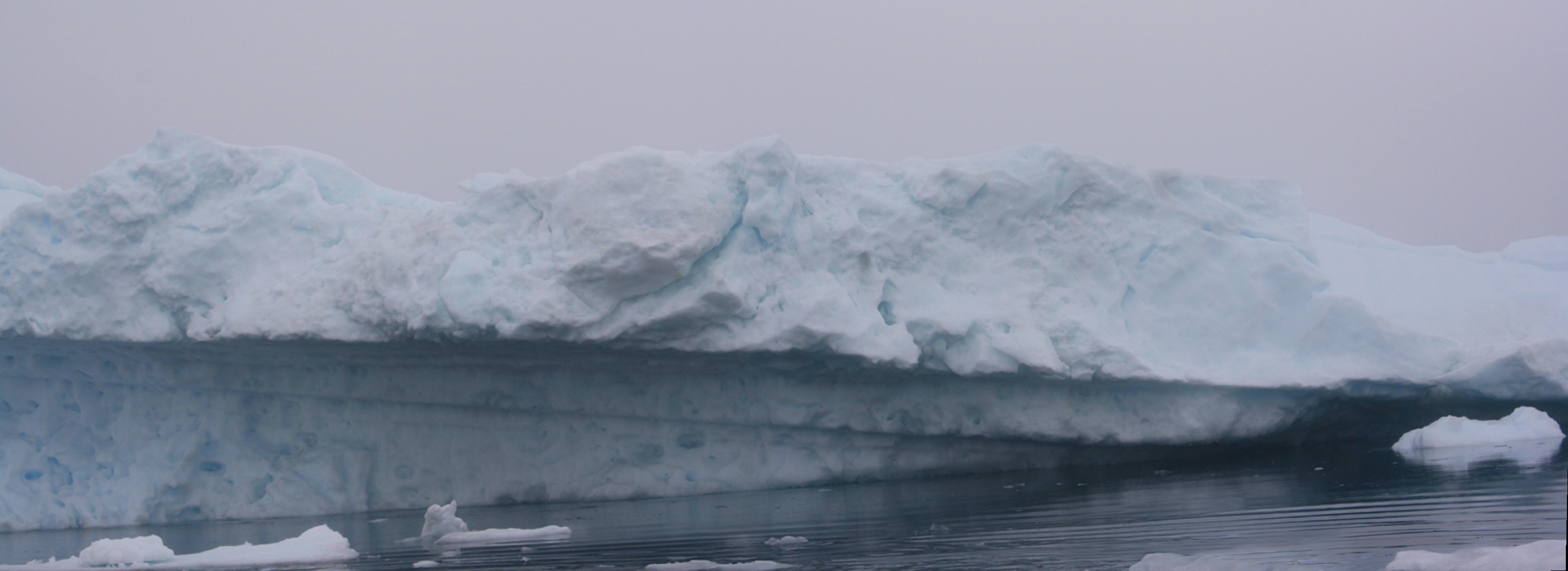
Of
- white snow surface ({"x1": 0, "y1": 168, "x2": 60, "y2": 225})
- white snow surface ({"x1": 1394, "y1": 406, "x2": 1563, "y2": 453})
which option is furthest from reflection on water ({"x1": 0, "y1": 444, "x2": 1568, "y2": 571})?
white snow surface ({"x1": 0, "y1": 168, "x2": 60, "y2": 225})

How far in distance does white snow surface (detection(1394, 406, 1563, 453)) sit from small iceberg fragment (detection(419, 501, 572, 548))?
775 centimetres

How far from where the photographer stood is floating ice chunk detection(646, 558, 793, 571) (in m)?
5.23

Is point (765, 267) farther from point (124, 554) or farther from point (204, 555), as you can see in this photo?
point (124, 554)

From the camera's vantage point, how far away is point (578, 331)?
336 inches

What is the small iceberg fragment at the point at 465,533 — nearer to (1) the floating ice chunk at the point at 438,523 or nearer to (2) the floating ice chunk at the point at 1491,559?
(1) the floating ice chunk at the point at 438,523

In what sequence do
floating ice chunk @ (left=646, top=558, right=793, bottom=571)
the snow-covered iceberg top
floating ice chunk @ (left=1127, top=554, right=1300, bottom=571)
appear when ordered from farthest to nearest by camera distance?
the snow-covered iceberg top
floating ice chunk @ (left=646, top=558, right=793, bottom=571)
floating ice chunk @ (left=1127, top=554, right=1300, bottom=571)

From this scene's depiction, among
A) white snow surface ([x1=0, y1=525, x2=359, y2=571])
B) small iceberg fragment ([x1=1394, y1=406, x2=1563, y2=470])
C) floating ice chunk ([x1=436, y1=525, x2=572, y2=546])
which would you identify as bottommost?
small iceberg fragment ([x1=1394, y1=406, x2=1563, y2=470])

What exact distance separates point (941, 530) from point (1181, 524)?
1189 mm

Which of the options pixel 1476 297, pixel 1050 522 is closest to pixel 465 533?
pixel 1050 522

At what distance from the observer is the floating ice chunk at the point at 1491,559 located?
3.73 m

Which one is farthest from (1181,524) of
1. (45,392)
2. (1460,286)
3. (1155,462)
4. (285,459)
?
(45,392)

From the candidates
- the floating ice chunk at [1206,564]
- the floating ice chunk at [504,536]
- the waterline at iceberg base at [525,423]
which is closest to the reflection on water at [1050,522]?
the floating ice chunk at [1206,564]

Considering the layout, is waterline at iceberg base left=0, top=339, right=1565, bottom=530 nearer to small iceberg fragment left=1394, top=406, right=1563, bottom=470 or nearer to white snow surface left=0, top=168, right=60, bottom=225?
small iceberg fragment left=1394, top=406, right=1563, bottom=470

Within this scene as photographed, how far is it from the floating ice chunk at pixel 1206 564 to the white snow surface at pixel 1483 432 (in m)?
7.19
